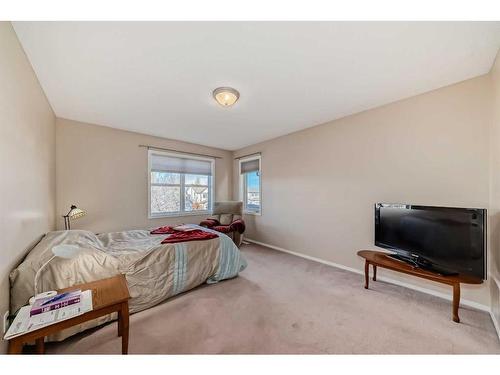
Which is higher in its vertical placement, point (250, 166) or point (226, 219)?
point (250, 166)

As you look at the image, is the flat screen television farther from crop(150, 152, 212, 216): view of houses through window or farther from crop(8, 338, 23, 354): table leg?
crop(150, 152, 212, 216): view of houses through window

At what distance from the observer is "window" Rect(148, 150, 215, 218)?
13.1 feet

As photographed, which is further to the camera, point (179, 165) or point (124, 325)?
point (179, 165)

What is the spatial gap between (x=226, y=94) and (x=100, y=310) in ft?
7.03

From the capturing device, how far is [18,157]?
59.0 inches

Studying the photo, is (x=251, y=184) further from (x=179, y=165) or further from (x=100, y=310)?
(x=100, y=310)

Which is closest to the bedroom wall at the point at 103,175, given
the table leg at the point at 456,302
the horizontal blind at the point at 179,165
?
the horizontal blind at the point at 179,165

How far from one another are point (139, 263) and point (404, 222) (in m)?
2.86

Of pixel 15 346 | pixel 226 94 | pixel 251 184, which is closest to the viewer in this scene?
pixel 15 346

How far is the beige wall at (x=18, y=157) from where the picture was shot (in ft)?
4.05

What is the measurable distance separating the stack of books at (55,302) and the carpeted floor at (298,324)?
50cm

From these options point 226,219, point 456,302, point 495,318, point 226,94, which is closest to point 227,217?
point 226,219
